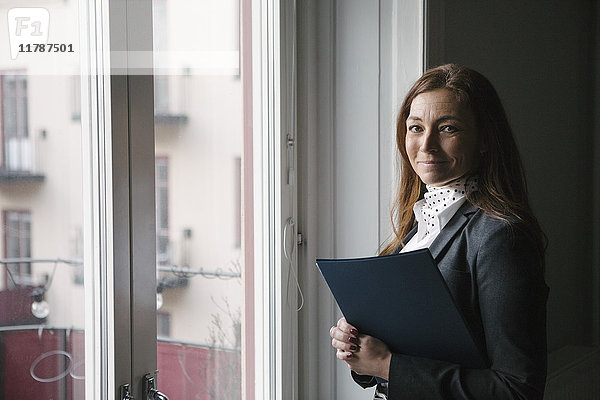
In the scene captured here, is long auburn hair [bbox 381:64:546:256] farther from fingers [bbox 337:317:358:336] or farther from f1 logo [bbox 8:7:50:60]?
f1 logo [bbox 8:7:50:60]

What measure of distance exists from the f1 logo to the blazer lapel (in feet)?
2.73

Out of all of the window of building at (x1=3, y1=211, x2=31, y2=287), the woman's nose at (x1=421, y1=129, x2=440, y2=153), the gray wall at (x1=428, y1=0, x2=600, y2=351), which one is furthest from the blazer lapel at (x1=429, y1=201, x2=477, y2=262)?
the gray wall at (x1=428, y1=0, x2=600, y2=351)

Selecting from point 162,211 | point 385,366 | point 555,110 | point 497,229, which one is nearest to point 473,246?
point 497,229

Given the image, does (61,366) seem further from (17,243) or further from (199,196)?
(199,196)

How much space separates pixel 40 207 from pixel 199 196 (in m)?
0.45

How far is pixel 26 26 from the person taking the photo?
1.29 meters

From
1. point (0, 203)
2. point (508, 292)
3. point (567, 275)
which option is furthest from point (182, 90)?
point (567, 275)

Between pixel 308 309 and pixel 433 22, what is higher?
pixel 433 22

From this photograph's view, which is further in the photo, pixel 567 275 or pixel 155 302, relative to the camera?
pixel 567 275

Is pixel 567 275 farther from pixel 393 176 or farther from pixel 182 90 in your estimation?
pixel 182 90

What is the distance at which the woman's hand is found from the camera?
1.31 metres

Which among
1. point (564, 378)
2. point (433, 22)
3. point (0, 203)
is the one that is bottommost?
point (564, 378)

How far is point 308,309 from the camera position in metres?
2.09

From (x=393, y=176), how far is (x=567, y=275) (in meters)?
1.57
